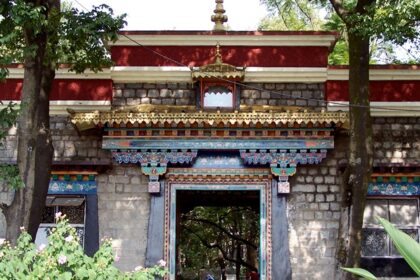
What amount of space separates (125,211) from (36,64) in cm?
322

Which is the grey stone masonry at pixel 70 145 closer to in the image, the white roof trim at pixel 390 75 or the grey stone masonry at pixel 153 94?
the grey stone masonry at pixel 153 94

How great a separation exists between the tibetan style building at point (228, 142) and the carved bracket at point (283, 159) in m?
0.02

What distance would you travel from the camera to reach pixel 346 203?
895 cm

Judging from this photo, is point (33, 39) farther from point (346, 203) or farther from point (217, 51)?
point (346, 203)

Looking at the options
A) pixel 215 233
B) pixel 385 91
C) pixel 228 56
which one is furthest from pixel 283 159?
pixel 215 233

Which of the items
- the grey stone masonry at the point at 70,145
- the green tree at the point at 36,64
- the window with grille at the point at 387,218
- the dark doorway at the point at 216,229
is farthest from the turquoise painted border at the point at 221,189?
the green tree at the point at 36,64

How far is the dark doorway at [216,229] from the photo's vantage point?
12.5 metres

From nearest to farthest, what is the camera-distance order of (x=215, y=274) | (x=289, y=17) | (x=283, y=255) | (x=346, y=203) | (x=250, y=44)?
(x=346, y=203) → (x=283, y=255) → (x=250, y=44) → (x=289, y=17) → (x=215, y=274)

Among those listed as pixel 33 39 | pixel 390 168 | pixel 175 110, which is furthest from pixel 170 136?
pixel 390 168

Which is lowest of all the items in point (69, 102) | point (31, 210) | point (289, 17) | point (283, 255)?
point (283, 255)

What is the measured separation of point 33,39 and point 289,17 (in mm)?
13440

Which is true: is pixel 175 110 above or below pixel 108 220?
above

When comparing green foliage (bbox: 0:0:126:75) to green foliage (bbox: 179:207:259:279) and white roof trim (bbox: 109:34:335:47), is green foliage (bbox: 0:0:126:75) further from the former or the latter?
green foliage (bbox: 179:207:259:279)

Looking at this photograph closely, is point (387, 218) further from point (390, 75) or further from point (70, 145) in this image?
point (70, 145)
